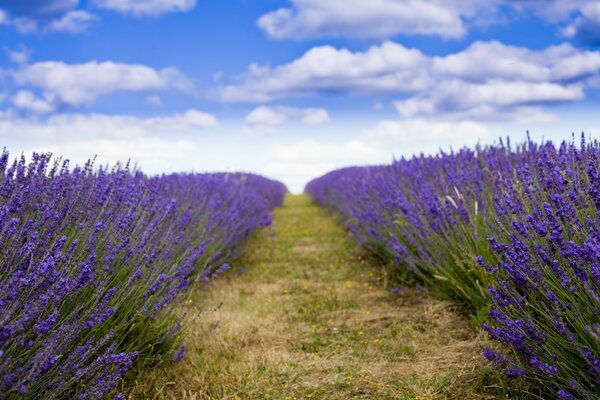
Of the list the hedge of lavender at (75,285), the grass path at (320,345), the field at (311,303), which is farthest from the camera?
the grass path at (320,345)

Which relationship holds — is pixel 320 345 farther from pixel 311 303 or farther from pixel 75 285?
pixel 75 285

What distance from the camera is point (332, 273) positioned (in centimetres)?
602

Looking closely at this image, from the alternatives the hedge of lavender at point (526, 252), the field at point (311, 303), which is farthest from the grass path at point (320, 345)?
the hedge of lavender at point (526, 252)

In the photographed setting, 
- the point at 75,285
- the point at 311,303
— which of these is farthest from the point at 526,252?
the point at 311,303

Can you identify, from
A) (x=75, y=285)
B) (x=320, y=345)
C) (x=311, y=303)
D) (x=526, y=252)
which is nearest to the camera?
(x=75, y=285)

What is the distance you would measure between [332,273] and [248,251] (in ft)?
6.03

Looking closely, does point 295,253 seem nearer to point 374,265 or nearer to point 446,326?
point 374,265

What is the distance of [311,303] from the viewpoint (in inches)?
186

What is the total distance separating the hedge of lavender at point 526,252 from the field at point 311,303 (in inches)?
0.6

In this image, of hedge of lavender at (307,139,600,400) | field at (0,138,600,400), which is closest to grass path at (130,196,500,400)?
field at (0,138,600,400)

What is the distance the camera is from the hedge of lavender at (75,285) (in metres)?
1.89

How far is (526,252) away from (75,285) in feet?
6.12

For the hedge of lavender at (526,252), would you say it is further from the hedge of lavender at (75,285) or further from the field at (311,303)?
the hedge of lavender at (75,285)

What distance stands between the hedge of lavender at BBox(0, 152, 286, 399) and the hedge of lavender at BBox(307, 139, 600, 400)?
1.68m
